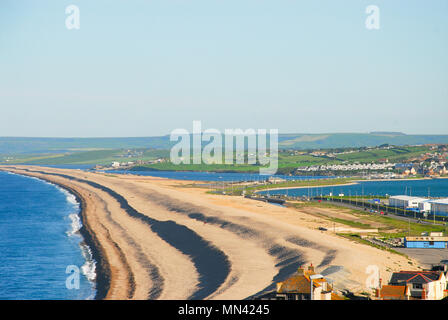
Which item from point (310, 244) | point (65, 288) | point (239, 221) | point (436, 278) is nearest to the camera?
point (436, 278)

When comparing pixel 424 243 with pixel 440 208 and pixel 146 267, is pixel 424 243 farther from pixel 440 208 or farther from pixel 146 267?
pixel 440 208

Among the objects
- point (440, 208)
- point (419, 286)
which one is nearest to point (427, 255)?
point (419, 286)

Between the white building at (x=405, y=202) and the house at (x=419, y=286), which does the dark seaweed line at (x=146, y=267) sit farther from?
the white building at (x=405, y=202)

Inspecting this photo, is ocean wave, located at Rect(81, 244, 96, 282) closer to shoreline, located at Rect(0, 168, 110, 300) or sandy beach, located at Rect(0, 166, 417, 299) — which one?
shoreline, located at Rect(0, 168, 110, 300)

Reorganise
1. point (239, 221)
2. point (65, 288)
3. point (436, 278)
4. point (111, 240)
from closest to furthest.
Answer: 1. point (436, 278)
2. point (65, 288)
3. point (111, 240)
4. point (239, 221)
